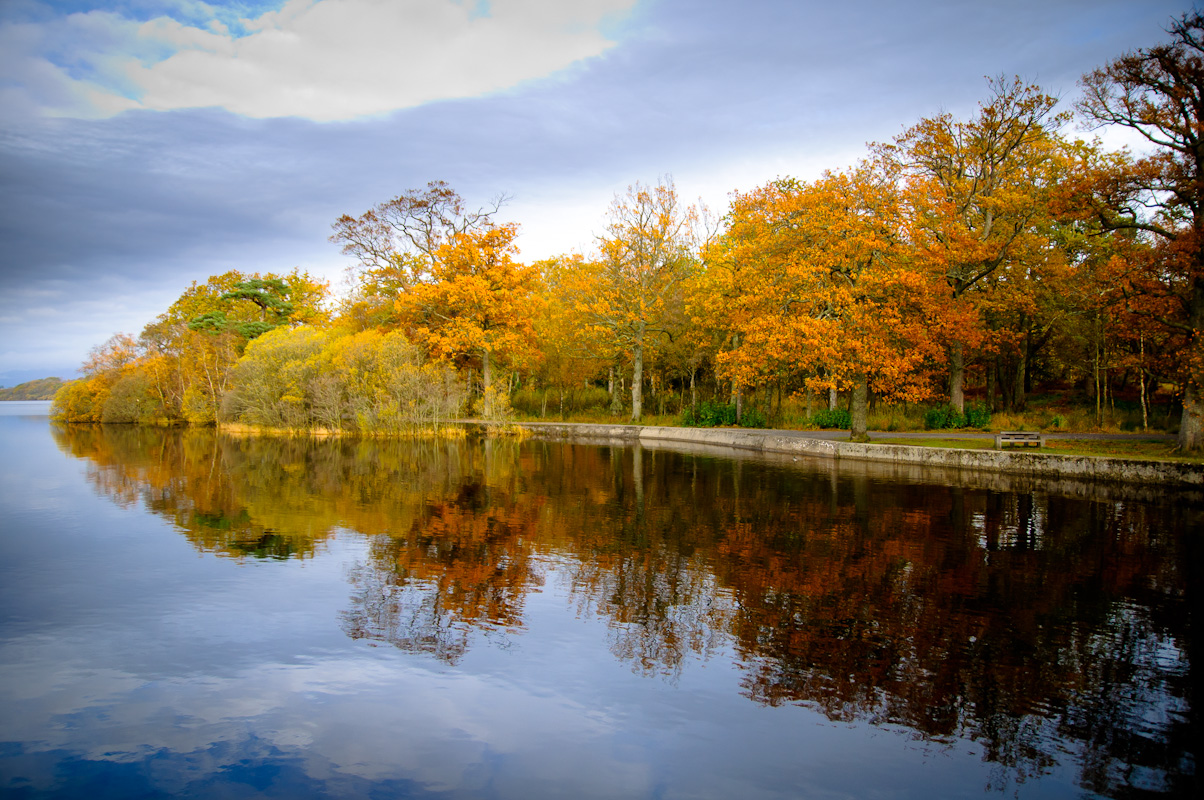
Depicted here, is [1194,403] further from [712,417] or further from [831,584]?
[712,417]

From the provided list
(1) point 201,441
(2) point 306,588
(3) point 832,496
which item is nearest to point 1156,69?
(3) point 832,496

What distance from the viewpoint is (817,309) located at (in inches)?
1051

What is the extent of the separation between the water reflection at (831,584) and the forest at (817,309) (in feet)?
29.8

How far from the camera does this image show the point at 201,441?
3347cm

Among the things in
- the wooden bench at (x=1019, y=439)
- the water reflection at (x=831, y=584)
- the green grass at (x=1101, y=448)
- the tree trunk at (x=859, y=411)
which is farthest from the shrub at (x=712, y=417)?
the water reflection at (x=831, y=584)

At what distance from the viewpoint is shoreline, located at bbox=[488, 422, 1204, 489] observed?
687 inches

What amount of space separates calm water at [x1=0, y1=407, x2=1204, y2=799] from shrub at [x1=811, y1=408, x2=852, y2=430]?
1796 centimetres

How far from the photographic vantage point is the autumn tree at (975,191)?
2891 cm

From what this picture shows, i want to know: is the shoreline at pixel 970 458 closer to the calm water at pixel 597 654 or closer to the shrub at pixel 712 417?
the shrub at pixel 712 417

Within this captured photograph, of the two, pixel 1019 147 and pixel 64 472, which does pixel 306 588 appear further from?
pixel 1019 147

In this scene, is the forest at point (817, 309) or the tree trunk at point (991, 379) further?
the tree trunk at point (991, 379)

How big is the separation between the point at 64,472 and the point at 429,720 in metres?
20.8

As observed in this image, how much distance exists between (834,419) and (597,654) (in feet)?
90.4

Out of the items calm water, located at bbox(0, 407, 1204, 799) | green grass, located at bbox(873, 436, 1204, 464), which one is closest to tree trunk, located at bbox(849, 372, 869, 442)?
green grass, located at bbox(873, 436, 1204, 464)
